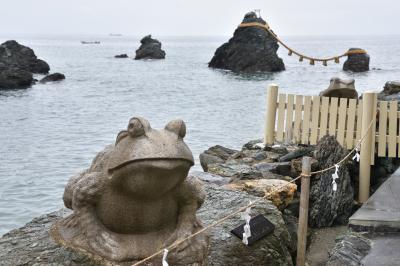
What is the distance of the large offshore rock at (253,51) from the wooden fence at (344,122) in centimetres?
4947

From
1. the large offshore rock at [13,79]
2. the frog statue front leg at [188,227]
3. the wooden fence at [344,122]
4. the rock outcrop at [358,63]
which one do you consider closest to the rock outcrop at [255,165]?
the wooden fence at [344,122]

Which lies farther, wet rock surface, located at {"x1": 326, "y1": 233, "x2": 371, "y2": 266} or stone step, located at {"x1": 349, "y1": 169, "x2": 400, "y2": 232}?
stone step, located at {"x1": 349, "y1": 169, "x2": 400, "y2": 232}

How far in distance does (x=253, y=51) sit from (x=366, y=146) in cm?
5277

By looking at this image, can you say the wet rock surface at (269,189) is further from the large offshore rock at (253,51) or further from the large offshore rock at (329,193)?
the large offshore rock at (253,51)

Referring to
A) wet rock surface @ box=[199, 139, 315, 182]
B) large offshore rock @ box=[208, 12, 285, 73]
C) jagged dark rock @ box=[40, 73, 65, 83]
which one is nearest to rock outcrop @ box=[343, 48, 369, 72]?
large offshore rock @ box=[208, 12, 285, 73]

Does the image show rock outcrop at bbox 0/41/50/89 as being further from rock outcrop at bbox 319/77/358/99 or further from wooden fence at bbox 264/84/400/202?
rock outcrop at bbox 319/77/358/99

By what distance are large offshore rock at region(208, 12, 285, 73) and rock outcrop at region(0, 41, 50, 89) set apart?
70.3ft

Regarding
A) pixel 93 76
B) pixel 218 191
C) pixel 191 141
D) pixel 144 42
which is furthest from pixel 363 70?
pixel 218 191

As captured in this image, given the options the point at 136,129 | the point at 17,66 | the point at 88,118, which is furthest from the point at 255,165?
the point at 17,66

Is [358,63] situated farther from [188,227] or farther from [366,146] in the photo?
[188,227]

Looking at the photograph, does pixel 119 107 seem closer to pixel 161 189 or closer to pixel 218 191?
pixel 218 191

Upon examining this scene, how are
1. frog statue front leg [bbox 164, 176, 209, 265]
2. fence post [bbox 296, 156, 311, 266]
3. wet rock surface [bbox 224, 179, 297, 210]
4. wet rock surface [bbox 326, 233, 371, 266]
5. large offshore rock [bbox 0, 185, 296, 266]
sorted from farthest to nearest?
1. wet rock surface [bbox 224, 179, 297, 210]
2. fence post [bbox 296, 156, 311, 266]
3. wet rock surface [bbox 326, 233, 371, 266]
4. large offshore rock [bbox 0, 185, 296, 266]
5. frog statue front leg [bbox 164, 176, 209, 265]

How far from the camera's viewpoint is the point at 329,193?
8.95 metres

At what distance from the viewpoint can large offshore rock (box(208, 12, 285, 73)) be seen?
60.5 metres
